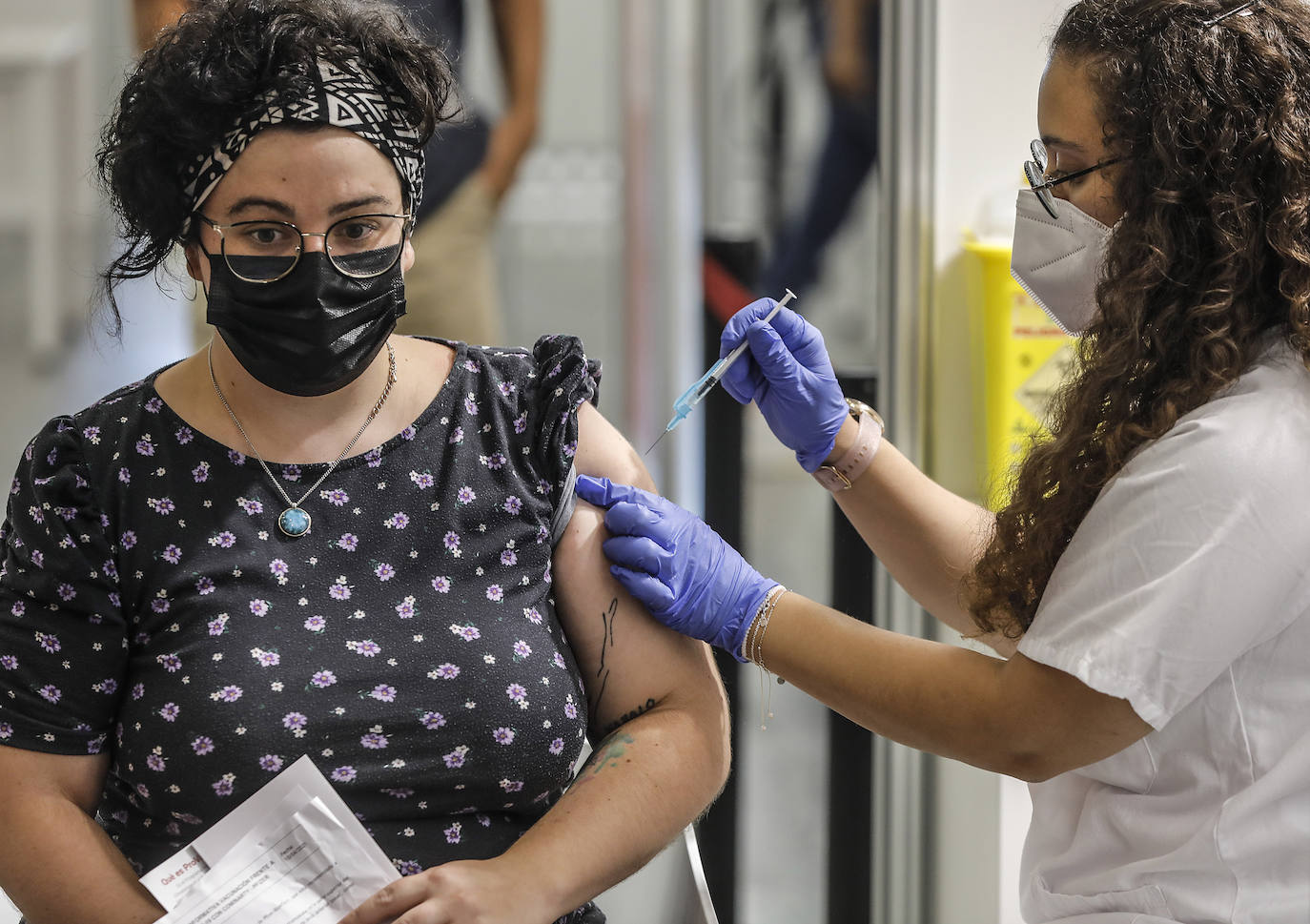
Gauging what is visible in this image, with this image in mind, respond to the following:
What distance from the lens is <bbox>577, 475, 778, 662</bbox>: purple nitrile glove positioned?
1.45 m

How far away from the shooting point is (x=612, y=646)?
1473 mm

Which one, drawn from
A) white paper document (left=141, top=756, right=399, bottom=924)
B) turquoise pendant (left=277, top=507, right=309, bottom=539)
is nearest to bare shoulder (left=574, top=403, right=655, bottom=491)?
turquoise pendant (left=277, top=507, right=309, bottom=539)

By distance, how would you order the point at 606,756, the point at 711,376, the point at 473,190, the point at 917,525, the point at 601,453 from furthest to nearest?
the point at 473,190, the point at 917,525, the point at 711,376, the point at 601,453, the point at 606,756

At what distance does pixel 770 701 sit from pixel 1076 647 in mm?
1297

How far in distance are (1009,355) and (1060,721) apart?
3.90ft

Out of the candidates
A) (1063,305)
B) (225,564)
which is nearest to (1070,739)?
(1063,305)

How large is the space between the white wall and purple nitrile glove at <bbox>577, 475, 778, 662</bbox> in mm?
1001

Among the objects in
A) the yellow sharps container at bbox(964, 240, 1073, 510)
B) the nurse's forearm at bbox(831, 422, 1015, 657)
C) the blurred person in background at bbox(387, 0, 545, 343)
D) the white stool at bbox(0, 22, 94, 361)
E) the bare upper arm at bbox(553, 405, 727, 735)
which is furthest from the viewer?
the yellow sharps container at bbox(964, 240, 1073, 510)

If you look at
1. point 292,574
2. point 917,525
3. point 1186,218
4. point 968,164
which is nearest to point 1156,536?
point 1186,218

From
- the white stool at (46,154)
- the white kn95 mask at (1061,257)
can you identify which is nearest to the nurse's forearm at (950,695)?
the white kn95 mask at (1061,257)

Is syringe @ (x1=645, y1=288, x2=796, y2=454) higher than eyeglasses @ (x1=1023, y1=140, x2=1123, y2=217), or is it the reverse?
eyeglasses @ (x1=1023, y1=140, x2=1123, y2=217)

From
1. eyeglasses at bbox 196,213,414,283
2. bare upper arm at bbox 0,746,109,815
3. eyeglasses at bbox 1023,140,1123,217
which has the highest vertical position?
eyeglasses at bbox 1023,140,1123,217

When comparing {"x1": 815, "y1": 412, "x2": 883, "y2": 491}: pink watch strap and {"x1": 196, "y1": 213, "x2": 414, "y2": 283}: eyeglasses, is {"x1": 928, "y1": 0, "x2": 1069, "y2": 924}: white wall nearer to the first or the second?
{"x1": 815, "y1": 412, "x2": 883, "y2": 491}: pink watch strap

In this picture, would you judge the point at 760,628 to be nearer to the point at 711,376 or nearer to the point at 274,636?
the point at 711,376
